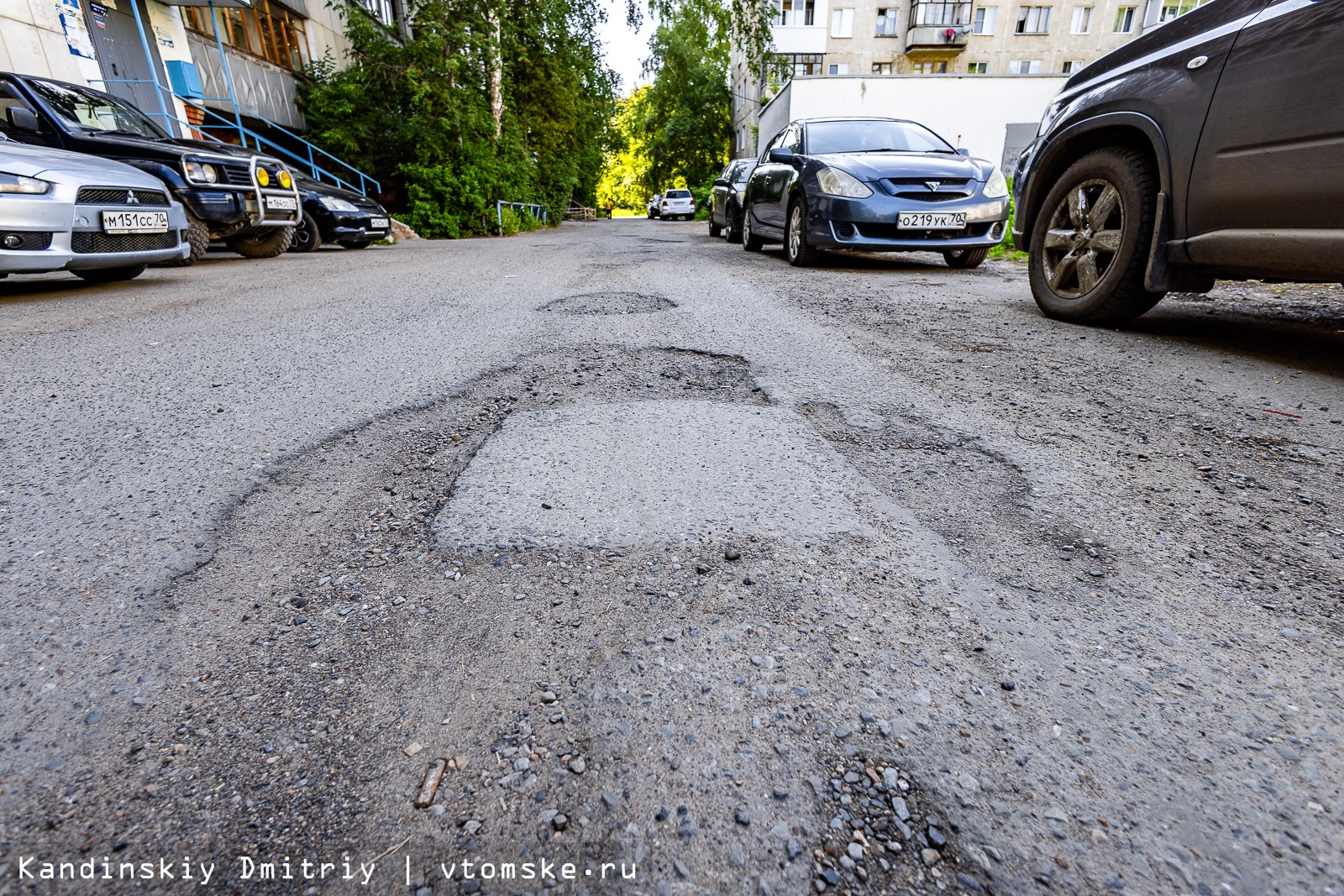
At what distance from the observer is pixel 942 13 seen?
3547cm

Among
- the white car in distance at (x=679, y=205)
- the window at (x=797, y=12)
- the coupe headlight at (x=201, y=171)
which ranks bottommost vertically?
the white car in distance at (x=679, y=205)

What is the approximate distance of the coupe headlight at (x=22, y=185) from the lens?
481cm

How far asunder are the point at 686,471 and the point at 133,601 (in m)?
1.34

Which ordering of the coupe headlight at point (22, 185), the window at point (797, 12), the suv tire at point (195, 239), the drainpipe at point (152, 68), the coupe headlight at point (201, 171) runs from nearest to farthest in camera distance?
the coupe headlight at point (22, 185) → the coupe headlight at point (201, 171) → the suv tire at point (195, 239) → the drainpipe at point (152, 68) → the window at point (797, 12)

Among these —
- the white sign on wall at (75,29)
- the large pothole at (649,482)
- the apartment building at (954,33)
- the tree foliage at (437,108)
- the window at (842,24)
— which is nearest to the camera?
the large pothole at (649,482)

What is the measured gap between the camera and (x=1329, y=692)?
1147 mm

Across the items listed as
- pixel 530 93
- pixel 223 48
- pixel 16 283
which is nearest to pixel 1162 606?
pixel 16 283

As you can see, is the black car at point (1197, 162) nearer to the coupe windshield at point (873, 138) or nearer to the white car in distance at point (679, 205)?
the coupe windshield at point (873, 138)

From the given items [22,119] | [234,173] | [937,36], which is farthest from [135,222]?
[937,36]

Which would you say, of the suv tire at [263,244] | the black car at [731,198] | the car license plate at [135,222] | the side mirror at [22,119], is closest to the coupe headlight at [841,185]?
the black car at [731,198]

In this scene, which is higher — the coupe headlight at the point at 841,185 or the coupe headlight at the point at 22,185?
the coupe headlight at the point at 22,185

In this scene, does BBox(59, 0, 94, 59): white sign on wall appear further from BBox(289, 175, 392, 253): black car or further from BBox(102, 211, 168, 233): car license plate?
BBox(102, 211, 168, 233): car license plate

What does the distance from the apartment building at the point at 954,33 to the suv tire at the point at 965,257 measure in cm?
3195

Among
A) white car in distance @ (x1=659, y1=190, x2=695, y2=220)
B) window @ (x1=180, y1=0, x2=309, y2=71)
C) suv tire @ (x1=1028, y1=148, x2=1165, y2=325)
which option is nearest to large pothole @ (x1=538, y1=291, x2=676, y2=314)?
suv tire @ (x1=1028, y1=148, x2=1165, y2=325)
